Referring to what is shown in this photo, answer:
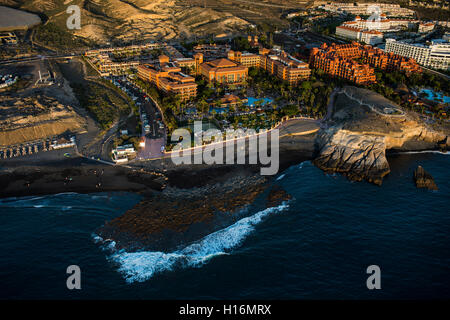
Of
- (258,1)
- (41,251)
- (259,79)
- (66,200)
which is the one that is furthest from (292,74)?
(258,1)

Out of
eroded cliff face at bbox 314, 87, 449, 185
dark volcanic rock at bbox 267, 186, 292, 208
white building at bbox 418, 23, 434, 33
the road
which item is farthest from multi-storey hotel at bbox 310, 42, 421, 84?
the road

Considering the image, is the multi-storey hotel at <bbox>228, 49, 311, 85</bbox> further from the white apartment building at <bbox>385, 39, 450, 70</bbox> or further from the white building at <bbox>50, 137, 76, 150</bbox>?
the white building at <bbox>50, 137, 76, 150</bbox>

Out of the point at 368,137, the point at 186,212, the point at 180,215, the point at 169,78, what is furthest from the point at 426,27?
the point at 180,215

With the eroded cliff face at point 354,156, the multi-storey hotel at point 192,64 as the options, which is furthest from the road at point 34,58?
the eroded cliff face at point 354,156

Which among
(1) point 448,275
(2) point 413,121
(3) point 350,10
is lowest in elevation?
(1) point 448,275

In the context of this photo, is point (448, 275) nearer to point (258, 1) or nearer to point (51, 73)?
point (51, 73)

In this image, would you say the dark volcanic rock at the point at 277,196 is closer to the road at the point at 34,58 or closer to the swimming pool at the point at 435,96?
the swimming pool at the point at 435,96
